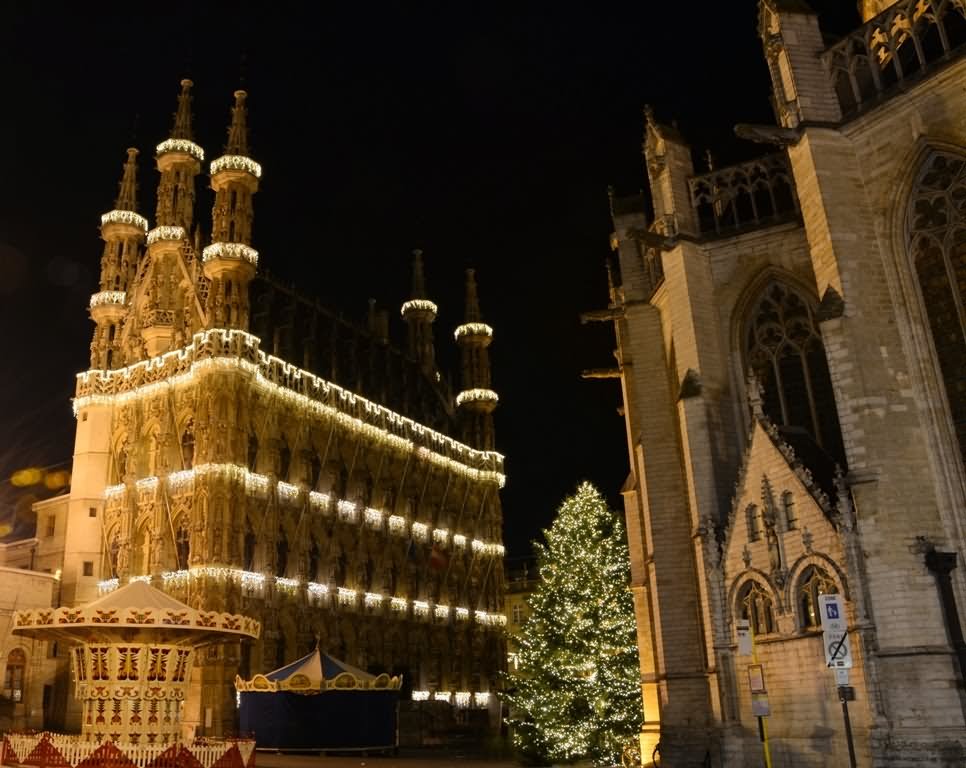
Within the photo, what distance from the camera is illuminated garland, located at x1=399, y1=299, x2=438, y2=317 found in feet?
226

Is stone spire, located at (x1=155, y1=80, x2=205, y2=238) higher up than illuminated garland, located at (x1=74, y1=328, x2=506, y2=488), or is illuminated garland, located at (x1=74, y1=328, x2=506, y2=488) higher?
stone spire, located at (x1=155, y1=80, x2=205, y2=238)

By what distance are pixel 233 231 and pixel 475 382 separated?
79.3ft

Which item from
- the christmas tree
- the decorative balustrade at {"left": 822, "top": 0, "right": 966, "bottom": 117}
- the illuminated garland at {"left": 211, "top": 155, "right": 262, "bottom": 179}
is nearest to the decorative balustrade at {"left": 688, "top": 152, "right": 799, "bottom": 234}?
the decorative balustrade at {"left": 822, "top": 0, "right": 966, "bottom": 117}

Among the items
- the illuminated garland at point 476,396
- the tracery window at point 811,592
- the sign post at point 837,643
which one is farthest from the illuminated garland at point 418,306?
the sign post at point 837,643

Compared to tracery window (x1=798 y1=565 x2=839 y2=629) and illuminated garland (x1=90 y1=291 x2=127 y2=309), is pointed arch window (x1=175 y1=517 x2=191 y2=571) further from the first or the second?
tracery window (x1=798 y1=565 x2=839 y2=629)

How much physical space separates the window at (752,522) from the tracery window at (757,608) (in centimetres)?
109

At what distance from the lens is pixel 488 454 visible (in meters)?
64.2

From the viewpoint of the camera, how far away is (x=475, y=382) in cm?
6562

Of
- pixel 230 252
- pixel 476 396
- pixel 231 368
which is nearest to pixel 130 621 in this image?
pixel 231 368

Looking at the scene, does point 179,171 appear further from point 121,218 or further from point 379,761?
point 379,761

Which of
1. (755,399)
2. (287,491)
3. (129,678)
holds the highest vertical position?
(287,491)

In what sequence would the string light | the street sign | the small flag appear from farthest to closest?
the small flag → the string light → the street sign

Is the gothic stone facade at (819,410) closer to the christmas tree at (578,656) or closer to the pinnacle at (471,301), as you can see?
the christmas tree at (578,656)

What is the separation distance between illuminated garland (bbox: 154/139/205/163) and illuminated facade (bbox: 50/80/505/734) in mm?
99
